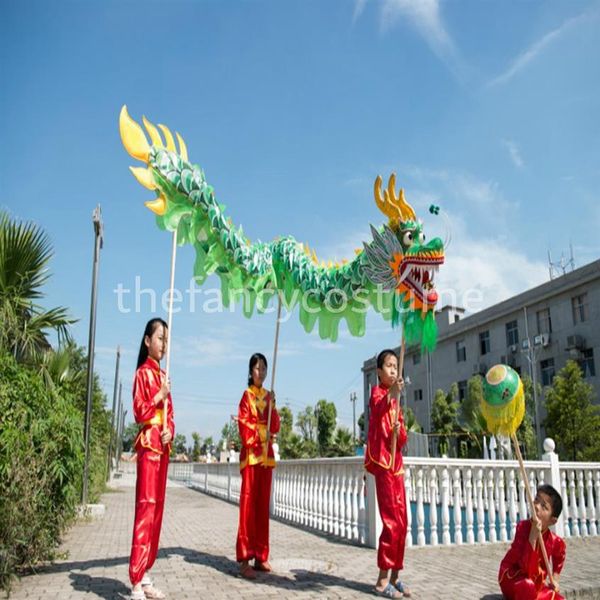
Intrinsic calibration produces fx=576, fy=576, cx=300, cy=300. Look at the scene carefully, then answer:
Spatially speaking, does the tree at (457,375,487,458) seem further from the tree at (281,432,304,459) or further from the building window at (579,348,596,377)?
the tree at (281,432,304,459)

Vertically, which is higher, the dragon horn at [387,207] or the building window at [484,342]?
the building window at [484,342]

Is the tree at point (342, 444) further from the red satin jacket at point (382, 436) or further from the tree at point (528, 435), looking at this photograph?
the red satin jacket at point (382, 436)

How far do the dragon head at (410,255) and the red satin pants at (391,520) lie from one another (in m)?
1.44

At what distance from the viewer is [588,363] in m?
24.8

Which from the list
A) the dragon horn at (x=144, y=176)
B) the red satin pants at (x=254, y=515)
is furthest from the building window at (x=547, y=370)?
the dragon horn at (x=144, y=176)

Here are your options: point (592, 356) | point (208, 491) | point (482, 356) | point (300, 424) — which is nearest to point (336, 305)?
point (208, 491)

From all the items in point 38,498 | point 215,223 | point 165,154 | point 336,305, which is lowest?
point 38,498

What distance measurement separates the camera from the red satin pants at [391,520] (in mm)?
4316

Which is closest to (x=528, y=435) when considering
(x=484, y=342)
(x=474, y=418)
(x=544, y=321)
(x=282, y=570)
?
(x=474, y=418)

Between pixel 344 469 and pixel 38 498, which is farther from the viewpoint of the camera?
pixel 344 469

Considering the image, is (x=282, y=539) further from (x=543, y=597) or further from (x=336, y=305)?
(x=543, y=597)

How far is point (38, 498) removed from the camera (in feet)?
15.5

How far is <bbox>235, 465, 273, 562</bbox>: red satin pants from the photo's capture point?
4.97 meters

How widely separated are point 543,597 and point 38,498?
3.86m
